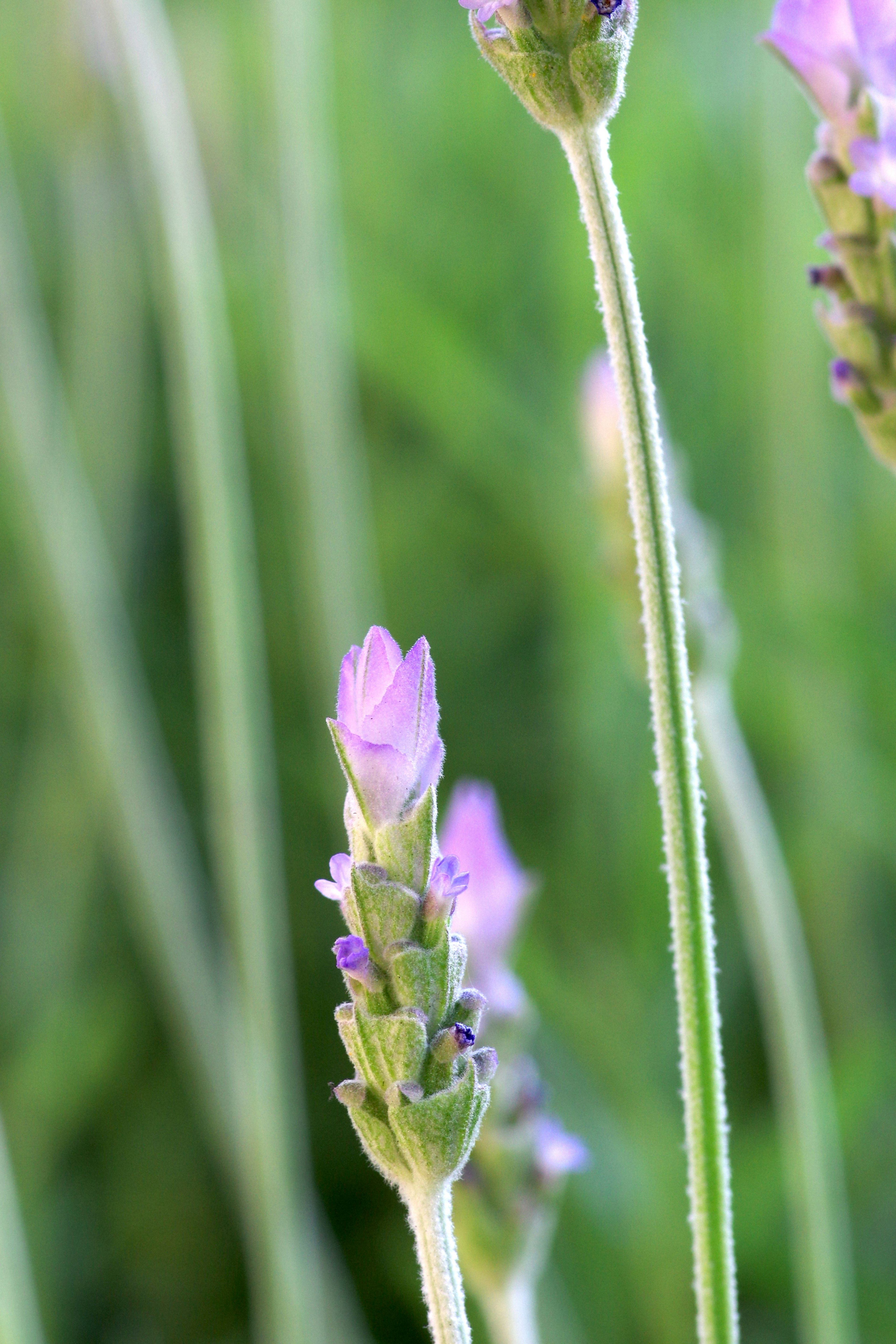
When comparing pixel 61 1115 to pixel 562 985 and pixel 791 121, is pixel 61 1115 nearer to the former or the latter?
pixel 562 985

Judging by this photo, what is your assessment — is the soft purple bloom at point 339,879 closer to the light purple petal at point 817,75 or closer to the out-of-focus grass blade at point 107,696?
the light purple petal at point 817,75

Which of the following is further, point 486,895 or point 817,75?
point 486,895

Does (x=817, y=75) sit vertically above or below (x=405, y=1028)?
above

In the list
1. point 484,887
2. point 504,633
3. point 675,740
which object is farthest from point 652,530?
point 504,633

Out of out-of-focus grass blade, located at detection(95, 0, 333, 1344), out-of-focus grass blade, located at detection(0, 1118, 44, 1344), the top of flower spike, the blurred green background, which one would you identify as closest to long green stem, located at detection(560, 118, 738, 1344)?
the top of flower spike

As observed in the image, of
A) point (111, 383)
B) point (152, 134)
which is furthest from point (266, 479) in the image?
point (152, 134)

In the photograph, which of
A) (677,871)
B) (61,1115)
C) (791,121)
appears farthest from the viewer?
(791,121)

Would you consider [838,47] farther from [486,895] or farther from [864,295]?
[486,895]
